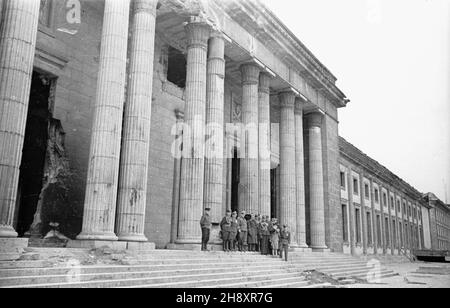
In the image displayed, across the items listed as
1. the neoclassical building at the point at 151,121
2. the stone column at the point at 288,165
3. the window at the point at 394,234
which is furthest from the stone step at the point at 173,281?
the window at the point at 394,234

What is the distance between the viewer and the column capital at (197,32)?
16.8 m

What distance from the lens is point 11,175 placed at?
31.2ft

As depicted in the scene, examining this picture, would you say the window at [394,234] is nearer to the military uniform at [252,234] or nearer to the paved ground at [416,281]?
the paved ground at [416,281]

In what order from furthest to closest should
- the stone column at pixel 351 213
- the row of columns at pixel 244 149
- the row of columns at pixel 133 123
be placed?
1. the stone column at pixel 351 213
2. the row of columns at pixel 244 149
3. the row of columns at pixel 133 123

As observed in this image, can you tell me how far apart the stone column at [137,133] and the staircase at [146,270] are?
1290 millimetres

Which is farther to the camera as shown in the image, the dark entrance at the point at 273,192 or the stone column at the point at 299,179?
the dark entrance at the point at 273,192

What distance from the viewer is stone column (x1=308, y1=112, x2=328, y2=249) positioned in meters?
24.7

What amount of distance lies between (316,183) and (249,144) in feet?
26.1

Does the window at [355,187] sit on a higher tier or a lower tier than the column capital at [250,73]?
lower

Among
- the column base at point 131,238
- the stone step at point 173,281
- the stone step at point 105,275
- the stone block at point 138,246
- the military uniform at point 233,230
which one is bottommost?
the stone step at point 173,281

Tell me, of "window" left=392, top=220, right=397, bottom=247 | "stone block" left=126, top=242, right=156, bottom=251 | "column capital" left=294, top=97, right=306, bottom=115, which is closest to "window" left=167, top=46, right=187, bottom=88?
"column capital" left=294, top=97, right=306, bottom=115

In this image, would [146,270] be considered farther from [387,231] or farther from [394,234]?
[394,234]
